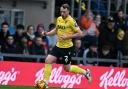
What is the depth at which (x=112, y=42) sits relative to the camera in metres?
20.3

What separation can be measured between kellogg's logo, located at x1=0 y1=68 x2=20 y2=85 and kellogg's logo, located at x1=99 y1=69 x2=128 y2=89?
2426 mm

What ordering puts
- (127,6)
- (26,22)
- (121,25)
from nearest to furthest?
(121,25) < (26,22) < (127,6)

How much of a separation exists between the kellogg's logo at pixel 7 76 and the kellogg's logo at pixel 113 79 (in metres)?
2.43

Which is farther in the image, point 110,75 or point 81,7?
point 81,7

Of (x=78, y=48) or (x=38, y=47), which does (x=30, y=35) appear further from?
(x=78, y=48)

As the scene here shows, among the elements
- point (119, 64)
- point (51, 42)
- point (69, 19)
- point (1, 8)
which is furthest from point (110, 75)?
point (1, 8)

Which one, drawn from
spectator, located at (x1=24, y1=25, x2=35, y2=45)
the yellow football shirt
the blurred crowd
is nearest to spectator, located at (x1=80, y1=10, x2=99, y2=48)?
the blurred crowd

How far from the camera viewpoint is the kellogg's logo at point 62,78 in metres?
18.4

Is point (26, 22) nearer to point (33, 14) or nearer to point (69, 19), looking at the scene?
point (33, 14)

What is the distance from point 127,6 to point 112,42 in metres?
4.61

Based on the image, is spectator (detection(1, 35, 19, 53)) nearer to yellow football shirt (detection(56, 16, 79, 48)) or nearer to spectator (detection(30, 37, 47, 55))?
spectator (detection(30, 37, 47, 55))

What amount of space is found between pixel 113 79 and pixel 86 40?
2156 millimetres

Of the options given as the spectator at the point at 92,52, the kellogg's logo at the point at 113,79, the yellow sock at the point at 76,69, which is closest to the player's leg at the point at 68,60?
the yellow sock at the point at 76,69

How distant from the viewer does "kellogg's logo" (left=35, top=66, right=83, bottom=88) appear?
18.4m
